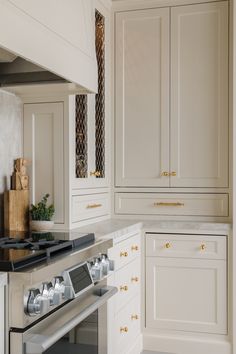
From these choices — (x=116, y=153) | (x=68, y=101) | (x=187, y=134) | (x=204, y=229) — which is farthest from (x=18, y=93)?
(x=204, y=229)

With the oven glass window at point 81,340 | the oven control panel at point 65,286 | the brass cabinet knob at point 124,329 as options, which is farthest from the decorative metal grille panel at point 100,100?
the oven glass window at point 81,340

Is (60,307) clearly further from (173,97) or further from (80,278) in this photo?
(173,97)

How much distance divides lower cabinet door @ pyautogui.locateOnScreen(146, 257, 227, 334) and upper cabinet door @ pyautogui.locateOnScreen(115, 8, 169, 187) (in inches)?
23.2

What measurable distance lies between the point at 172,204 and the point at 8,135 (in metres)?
1.29

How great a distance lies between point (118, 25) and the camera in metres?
3.45

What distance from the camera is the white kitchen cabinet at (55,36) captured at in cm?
167

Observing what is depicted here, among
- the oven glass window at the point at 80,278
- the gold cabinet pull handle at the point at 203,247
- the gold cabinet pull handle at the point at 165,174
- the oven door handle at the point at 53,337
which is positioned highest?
the gold cabinet pull handle at the point at 165,174

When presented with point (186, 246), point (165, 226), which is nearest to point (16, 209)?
point (165, 226)

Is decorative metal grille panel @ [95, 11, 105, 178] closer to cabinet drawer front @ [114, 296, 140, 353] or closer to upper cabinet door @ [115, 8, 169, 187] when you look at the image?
upper cabinet door @ [115, 8, 169, 187]

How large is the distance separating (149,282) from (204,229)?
516 mm

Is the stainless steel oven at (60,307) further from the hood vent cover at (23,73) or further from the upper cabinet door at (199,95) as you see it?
the upper cabinet door at (199,95)

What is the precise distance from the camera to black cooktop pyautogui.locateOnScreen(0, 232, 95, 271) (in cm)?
154

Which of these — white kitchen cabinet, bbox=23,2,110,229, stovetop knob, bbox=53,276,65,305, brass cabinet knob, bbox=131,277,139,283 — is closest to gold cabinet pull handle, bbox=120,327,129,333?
brass cabinet knob, bbox=131,277,139,283

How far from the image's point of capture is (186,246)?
10.4 feet
